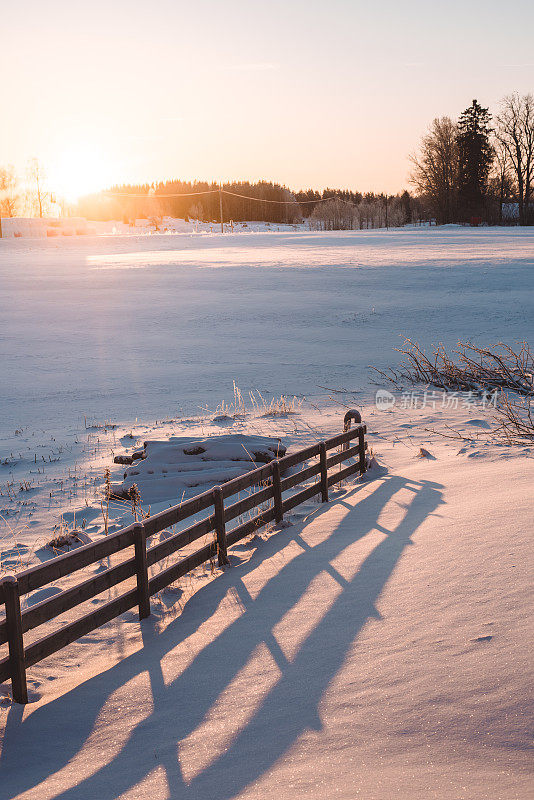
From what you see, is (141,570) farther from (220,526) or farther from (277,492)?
(277,492)

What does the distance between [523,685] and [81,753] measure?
2.91 m

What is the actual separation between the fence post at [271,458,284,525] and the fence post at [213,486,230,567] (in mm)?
1253

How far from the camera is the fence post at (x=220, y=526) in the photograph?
7480 millimetres

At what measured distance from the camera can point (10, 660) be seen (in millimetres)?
4922

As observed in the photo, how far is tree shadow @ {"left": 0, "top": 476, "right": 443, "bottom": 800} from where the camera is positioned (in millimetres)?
4023

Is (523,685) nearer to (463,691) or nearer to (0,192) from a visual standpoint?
(463,691)

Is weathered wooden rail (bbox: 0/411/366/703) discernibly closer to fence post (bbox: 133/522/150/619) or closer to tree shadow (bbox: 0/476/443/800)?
fence post (bbox: 133/522/150/619)

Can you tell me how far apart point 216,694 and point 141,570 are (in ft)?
5.57

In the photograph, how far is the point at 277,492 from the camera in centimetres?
888

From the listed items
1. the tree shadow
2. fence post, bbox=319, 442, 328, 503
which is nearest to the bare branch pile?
fence post, bbox=319, 442, 328, 503

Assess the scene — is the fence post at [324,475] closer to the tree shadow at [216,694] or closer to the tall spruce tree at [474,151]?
the tree shadow at [216,694]

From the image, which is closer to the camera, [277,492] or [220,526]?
[220,526]

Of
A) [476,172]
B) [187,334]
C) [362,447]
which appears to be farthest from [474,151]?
[362,447]

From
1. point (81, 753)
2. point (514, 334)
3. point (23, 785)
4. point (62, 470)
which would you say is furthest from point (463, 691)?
point (514, 334)
